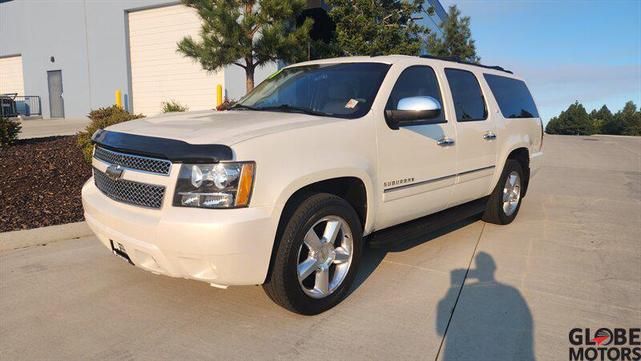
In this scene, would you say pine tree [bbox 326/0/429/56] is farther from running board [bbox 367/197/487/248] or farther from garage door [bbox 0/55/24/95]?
garage door [bbox 0/55/24/95]

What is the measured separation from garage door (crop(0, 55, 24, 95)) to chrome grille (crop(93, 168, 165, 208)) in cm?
2673

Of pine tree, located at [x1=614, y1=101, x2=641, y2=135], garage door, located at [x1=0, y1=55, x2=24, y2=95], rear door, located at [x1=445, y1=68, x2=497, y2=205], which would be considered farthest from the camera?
pine tree, located at [x1=614, y1=101, x2=641, y2=135]

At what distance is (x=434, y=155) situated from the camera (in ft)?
13.7

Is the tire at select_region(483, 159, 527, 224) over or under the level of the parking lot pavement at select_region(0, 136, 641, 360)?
over

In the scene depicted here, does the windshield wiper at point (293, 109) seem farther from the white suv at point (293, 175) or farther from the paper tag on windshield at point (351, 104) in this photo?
the paper tag on windshield at point (351, 104)

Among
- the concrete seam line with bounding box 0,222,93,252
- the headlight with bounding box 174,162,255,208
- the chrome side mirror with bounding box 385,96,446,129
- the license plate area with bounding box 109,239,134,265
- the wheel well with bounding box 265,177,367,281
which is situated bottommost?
the concrete seam line with bounding box 0,222,93,252

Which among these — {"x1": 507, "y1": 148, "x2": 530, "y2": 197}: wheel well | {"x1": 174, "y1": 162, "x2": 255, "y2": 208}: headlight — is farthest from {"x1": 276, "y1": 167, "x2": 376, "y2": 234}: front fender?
{"x1": 507, "y1": 148, "x2": 530, "y2": 197}: wheel well

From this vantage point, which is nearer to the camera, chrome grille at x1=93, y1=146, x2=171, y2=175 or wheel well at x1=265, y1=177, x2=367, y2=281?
chrome grille at x1=93, y1=146, x2=171, y2=175

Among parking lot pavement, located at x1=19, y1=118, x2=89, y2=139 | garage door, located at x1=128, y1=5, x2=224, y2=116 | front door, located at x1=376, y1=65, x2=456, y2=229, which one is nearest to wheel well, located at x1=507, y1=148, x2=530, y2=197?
front door, located at x1=376, y1=65, x2=456, y2=229

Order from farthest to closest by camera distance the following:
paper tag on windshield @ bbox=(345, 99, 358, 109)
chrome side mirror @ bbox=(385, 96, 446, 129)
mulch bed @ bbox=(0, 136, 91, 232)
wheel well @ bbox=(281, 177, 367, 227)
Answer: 1. mulch bed @ bbox=(0, 136, 91, 232)
2. paper tag on windshield @ bbox=(345, 99, 358, 109)
3. chrome side mirror @ bbox=(385, 96, 446, 129)
4. wheel well @ bbox=(281, 177, 367, 227)

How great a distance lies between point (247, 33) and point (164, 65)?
8.85 meters

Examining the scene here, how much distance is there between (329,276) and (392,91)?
158 cm

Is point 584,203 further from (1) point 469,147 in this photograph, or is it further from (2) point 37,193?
(2) point 37,193

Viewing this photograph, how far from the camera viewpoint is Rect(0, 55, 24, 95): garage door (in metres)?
25.5
